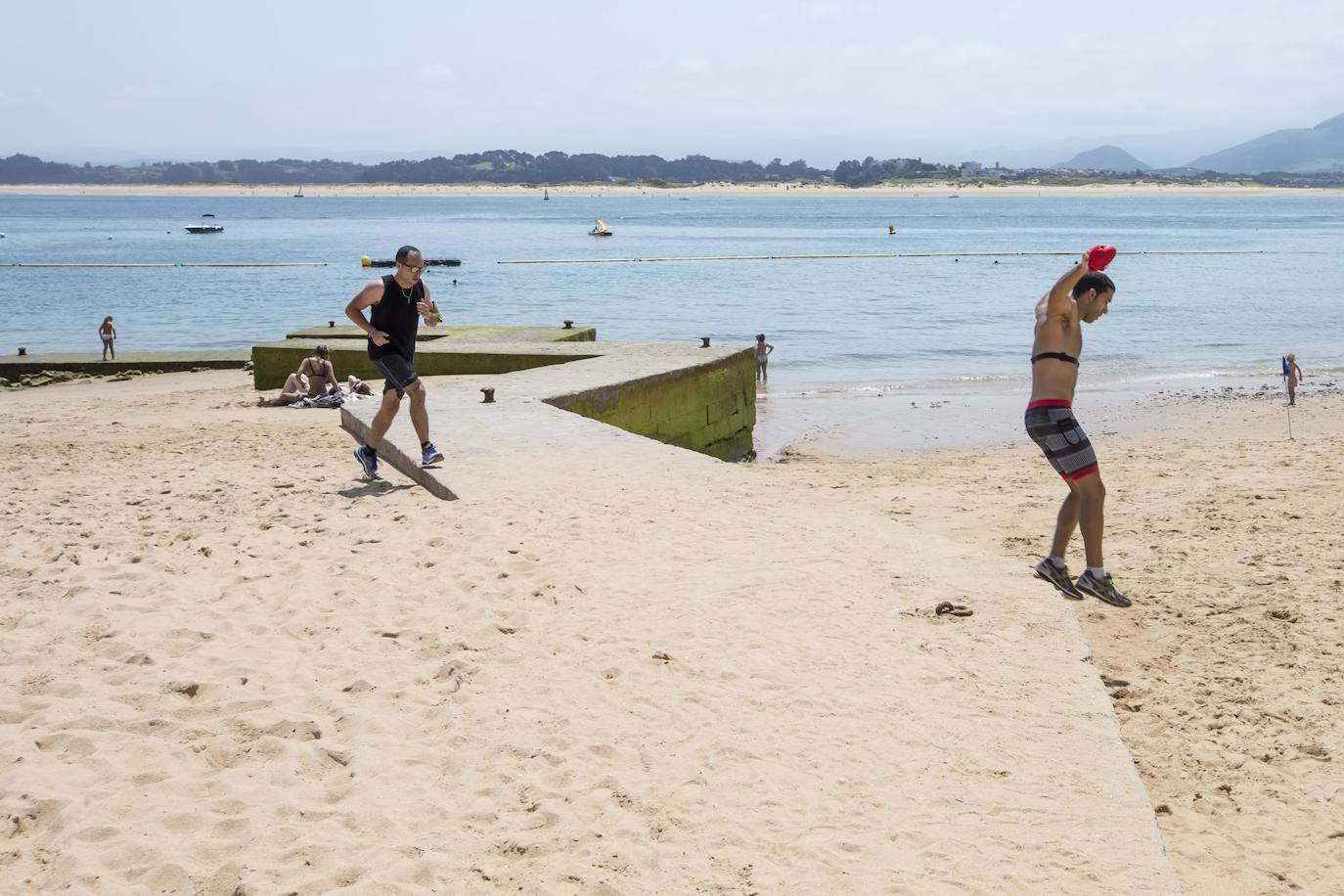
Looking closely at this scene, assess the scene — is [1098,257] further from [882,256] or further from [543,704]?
[882,256]

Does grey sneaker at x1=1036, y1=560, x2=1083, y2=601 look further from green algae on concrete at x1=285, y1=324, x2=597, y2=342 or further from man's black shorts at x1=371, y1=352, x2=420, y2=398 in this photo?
green algae on concrete at x1=285, y1=324, x2=597, y2=342

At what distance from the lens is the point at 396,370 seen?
7832mm

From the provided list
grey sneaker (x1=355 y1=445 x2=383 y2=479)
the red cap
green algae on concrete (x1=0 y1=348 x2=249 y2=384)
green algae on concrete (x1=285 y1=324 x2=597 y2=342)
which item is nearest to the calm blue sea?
green algae on concrete (x1=285 y1=324 x2=597 y2=342)

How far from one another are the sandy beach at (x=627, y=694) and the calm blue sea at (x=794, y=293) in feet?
46.6

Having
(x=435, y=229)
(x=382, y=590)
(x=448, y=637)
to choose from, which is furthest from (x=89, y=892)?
(x=435, y=229)

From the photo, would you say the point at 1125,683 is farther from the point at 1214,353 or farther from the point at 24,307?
the point at 24,307

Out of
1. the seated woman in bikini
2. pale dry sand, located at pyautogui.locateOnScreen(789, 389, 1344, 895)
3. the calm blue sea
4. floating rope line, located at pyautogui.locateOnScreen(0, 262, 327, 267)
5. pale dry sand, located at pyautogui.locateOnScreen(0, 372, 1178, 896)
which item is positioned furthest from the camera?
floating rope line, located at pyautogui.locateOnScreen(0, 262, 327, 267)

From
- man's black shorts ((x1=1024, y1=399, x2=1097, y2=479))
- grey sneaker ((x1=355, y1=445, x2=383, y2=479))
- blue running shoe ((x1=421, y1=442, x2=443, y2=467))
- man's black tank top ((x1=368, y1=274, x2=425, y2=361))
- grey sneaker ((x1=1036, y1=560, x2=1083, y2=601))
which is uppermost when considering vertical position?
man's black tank top ((x1=368, y1=274, x2=425, y2=361))

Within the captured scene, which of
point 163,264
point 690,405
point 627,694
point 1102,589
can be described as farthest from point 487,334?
point 163,264

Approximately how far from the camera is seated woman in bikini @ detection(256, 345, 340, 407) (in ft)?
42.4

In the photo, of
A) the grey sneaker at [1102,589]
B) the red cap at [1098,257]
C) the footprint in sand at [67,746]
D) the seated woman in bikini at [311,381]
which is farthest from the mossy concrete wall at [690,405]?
the footprint in sand at [67,746]

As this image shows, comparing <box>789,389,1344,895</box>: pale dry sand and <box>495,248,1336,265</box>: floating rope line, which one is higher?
<box>495,248,1336,265</box>: floating rope line

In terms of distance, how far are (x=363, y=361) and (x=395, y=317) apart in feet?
21.6

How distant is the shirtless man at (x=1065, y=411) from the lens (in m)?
6.31
